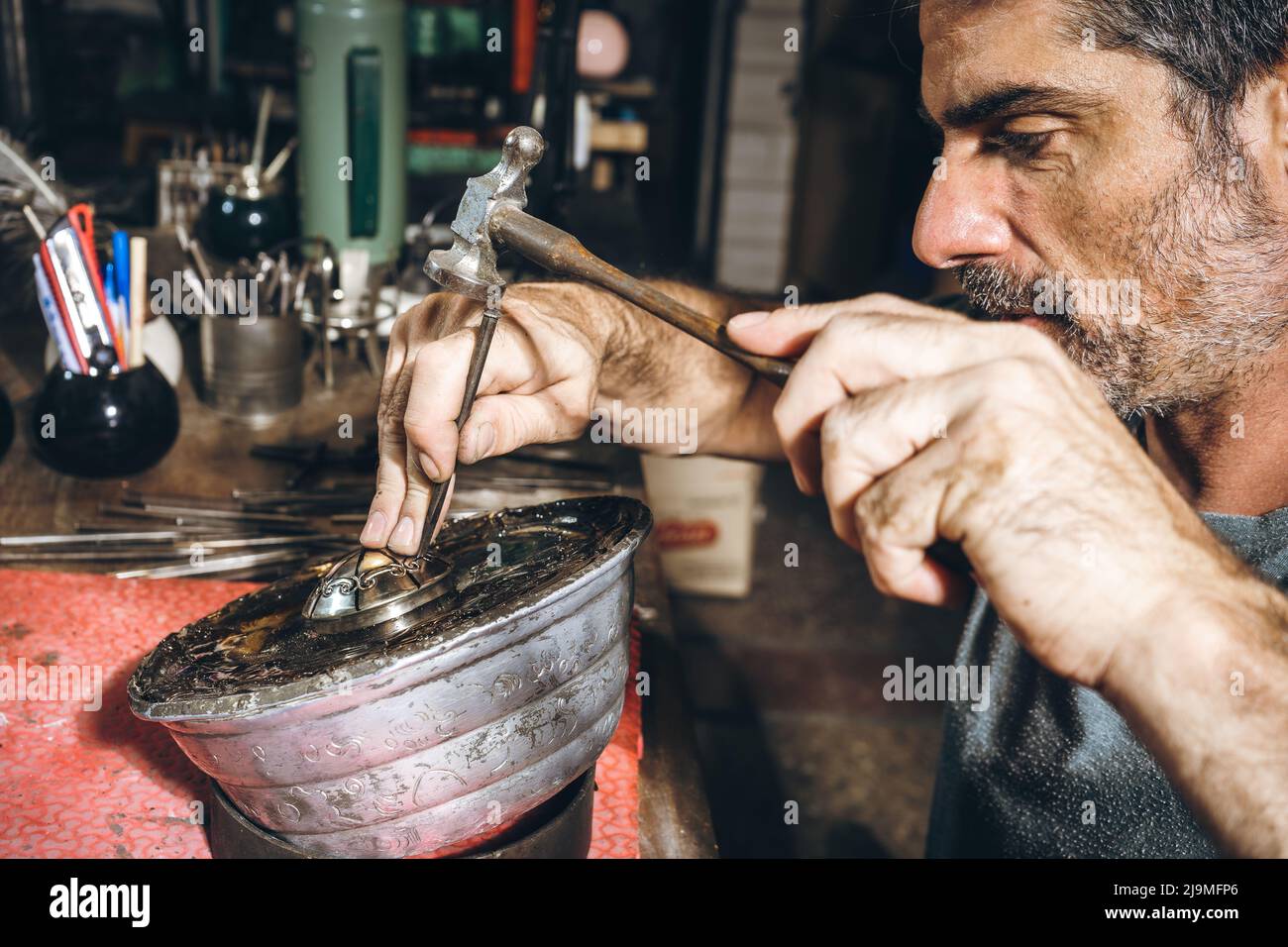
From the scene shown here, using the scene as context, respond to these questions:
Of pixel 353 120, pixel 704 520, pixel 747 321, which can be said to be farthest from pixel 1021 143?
pixel 704 520

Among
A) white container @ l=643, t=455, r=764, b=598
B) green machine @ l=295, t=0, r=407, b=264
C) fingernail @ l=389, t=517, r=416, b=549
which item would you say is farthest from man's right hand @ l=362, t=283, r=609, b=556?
white container @ l=643, t=455, r=764, b=598

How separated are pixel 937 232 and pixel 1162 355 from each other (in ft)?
1.24

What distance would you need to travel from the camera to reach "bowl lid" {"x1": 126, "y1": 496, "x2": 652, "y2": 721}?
100 cm

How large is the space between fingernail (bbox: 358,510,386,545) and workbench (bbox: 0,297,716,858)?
535 mm

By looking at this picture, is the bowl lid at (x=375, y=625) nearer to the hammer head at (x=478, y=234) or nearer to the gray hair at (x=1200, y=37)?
the hammer head at (x=478, y=234)

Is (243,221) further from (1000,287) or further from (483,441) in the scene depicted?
(1000,287)

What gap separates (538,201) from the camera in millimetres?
2270

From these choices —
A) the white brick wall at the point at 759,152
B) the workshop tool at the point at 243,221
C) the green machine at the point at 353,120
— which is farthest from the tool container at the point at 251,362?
the white brick wall at the point at 759,152

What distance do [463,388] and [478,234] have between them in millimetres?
253

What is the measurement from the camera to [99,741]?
1481 mm

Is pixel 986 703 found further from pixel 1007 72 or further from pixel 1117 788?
pixel 1007 72

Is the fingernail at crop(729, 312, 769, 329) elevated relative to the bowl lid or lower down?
elevated

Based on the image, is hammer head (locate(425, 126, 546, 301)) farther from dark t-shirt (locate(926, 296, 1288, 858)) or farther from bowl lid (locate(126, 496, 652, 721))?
dark t-shirt (locate(926, 296, 1288, 858))

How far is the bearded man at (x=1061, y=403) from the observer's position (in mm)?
989
